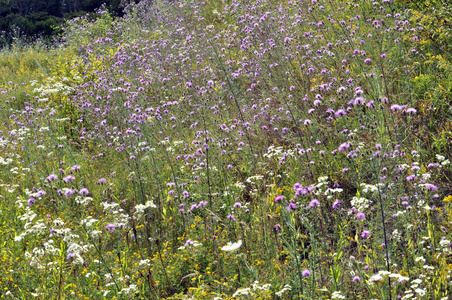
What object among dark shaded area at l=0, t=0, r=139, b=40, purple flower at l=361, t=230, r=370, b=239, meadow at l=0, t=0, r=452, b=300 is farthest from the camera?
dark shaded area at l=0, t=0, r=139, b=40

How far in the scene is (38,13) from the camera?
72.1 feet

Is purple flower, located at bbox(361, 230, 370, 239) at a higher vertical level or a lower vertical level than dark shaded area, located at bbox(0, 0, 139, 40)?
lower

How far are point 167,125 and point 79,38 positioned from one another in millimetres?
6962

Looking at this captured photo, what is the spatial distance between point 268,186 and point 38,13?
931 inches

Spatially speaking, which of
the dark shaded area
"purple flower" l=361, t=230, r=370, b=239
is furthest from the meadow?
the dark shaded area

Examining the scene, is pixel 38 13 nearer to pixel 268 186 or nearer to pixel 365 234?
pixel 268 186

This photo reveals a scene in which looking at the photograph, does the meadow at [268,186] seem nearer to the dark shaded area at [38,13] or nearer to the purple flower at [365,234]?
the purple flower at [365,234]

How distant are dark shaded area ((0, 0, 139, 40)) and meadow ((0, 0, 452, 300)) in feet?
51.2

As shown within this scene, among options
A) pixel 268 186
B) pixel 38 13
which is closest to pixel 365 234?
pixel 268 186

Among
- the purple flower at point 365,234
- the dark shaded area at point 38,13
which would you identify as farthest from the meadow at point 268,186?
the dark shaded area at point 38,13

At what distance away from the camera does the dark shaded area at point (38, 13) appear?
20.0 meters

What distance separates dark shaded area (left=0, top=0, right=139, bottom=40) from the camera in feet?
65.6

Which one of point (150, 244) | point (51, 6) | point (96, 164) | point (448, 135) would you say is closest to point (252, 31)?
point (96, 164)

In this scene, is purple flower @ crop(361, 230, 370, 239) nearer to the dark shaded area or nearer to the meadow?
the meadow
